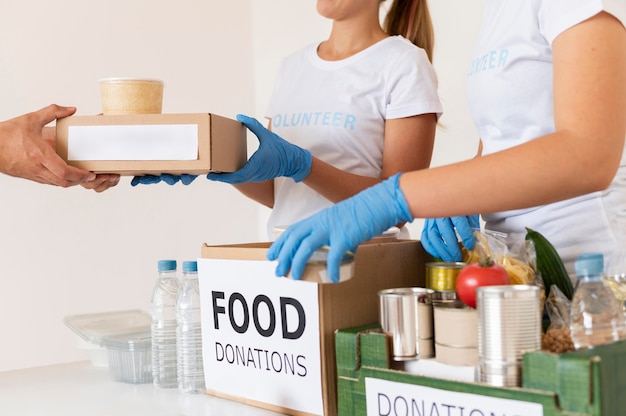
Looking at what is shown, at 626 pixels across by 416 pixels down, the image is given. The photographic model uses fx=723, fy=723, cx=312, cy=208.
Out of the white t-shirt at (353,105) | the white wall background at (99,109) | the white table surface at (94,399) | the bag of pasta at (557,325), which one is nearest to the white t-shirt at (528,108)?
the bag of pasta at (557,325)

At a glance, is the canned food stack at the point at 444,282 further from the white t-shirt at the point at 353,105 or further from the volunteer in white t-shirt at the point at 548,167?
the white t-shirt at the point at 353,105

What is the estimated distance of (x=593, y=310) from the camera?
887 millimetres

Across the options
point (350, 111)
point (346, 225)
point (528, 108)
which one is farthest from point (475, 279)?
point (350, 111)

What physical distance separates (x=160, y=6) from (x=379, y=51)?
2.05 meters

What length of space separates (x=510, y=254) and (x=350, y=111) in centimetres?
76

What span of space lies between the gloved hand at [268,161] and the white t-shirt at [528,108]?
1.40 feet

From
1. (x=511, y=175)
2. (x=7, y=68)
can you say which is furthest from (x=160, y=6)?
(x=511, y=175)

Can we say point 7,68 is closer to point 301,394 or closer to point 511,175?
point 301,394

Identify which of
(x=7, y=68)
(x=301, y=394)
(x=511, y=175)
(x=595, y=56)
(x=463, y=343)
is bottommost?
(x=301, y=394)

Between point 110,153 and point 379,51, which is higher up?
point 379,51

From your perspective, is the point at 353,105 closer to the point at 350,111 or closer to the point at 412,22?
the point at 350,111

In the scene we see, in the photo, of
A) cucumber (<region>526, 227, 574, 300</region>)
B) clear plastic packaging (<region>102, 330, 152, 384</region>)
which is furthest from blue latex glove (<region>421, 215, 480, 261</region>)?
clear plastic packaging (<region>102, 330, 152, 384</region>)

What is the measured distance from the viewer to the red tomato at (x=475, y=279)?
2.98 feet

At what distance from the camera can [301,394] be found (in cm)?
111
